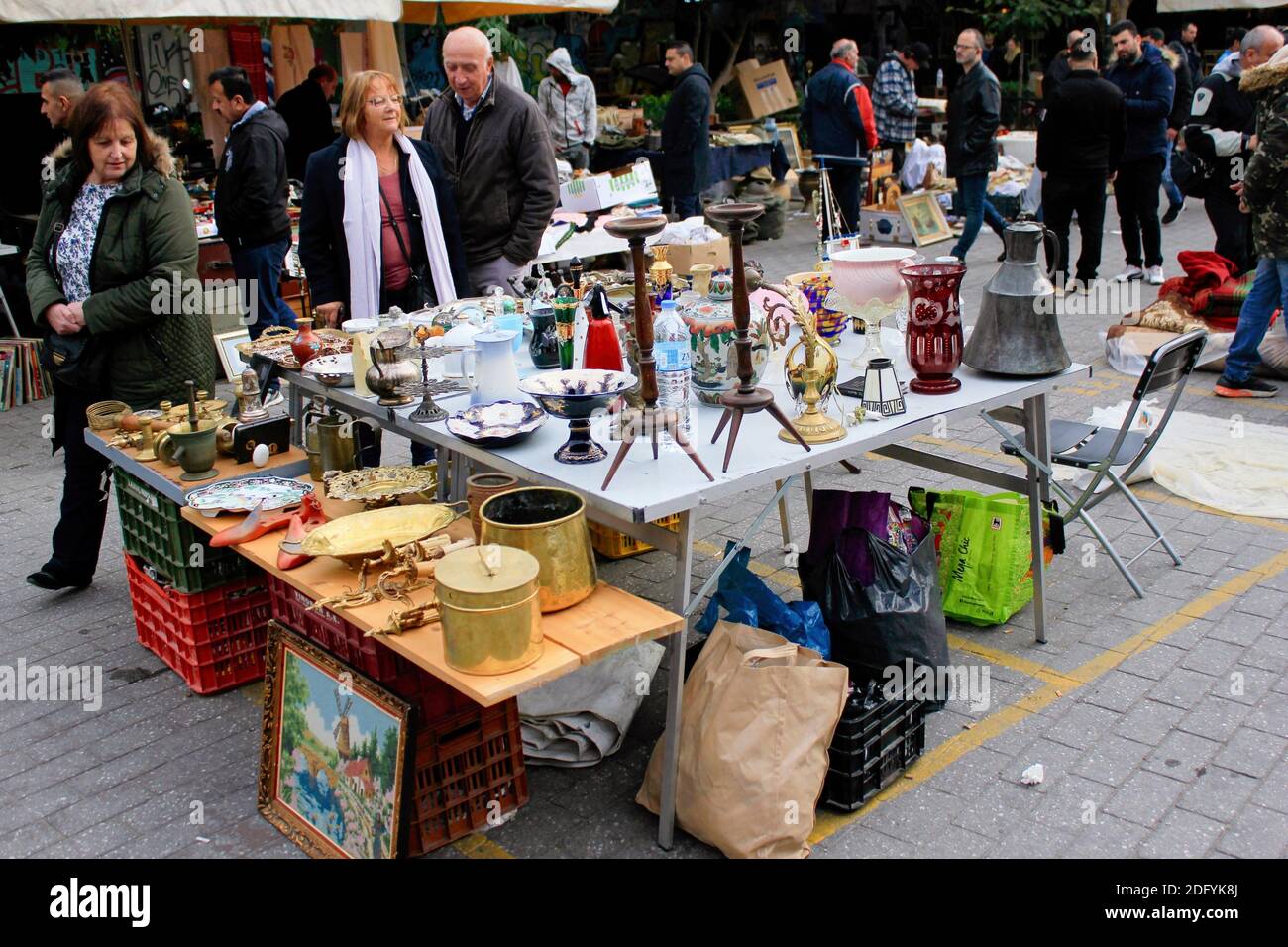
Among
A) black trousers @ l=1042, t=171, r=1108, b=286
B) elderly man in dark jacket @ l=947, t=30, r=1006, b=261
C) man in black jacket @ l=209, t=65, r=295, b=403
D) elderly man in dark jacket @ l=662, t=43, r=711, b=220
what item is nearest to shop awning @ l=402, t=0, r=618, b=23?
elderly man in dark jacket @ l=662, t=43, r=711, b=220

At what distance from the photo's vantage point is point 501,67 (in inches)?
427

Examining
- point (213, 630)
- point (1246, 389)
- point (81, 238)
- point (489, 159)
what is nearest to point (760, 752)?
point (213, 630)

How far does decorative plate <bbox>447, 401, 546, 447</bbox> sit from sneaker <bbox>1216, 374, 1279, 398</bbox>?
4.88 metres

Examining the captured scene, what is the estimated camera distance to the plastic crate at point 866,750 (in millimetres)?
3150

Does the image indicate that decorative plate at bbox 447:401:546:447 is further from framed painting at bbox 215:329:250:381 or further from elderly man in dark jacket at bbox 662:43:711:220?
elderly man in dark jacket at bbox 662:43:711:220

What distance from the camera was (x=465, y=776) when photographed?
3.17 metres

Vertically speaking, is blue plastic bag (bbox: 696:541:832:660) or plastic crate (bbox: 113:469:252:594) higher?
plastic crate (bbox: 113:469:252:594)

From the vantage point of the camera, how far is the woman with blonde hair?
4.79 metres

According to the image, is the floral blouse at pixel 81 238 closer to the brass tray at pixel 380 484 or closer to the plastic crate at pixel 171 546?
the plastic crate at pixel 171 546

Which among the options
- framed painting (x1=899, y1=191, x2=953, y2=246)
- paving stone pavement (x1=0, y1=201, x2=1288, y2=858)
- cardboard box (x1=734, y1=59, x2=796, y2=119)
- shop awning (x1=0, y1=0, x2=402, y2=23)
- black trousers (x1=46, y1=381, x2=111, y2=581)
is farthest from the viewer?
cardboard box (x1=734, y1=59, x2=796, y2=119)

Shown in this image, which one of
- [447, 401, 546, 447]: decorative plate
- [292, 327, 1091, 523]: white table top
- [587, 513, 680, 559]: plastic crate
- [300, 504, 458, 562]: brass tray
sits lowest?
[587, 513, 680, 559]: plastic crate

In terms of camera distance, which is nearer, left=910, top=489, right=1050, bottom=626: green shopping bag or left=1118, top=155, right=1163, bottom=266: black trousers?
left=910, top=489, right=1050, bottom=626: green shopping bag

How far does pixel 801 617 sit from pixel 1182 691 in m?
1.36

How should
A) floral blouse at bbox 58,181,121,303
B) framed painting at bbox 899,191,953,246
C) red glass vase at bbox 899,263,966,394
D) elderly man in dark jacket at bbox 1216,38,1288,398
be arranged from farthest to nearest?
1. framed painting at bbox 899,191,953,246
2. elderly man in dark jacket at bbox 1216,38,1288,398
3. floral blouse at bbox 58,181,121,303
4. red glass vase at bbox 899,263,966,394
